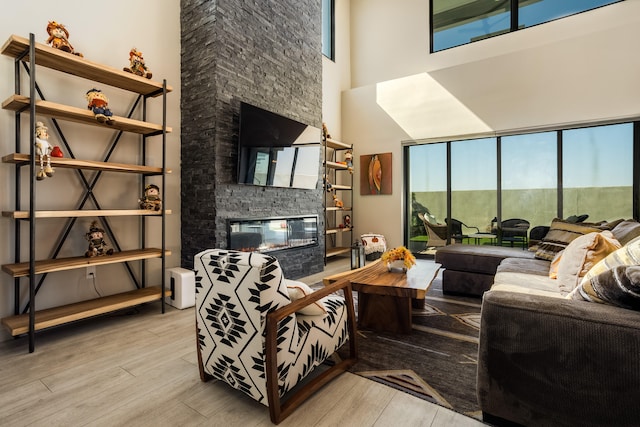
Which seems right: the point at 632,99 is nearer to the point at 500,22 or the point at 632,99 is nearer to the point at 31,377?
the point at 500,22

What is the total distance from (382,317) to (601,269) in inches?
57.2

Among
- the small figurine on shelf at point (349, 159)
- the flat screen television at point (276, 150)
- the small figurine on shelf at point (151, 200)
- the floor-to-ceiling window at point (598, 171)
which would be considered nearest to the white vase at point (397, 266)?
the flat screen television at point (276, 150)

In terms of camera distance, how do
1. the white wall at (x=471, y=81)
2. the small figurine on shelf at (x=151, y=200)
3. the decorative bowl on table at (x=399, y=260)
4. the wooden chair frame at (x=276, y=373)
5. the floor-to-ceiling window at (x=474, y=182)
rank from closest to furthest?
the wooden chair frame at (x=276, y=373) < the decorative bowl on table at (x=399, y=260) < the small figurine on shelf at (x=151, y=200) < the white wall at (x=471, y=81) < the floor-to-ceiling window at (x=474, y=182)

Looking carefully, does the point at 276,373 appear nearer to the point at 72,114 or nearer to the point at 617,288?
the point at 617,288

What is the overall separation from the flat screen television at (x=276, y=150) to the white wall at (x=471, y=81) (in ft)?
6.30

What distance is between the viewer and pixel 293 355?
1.58 metres

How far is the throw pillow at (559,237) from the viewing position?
3.13 metres

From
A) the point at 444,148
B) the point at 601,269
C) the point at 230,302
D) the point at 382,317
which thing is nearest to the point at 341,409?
the point at 230,302

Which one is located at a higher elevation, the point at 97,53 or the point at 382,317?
the point at 97,53

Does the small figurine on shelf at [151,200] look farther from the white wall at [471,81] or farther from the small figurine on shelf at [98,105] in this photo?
the white wall at [471,81]

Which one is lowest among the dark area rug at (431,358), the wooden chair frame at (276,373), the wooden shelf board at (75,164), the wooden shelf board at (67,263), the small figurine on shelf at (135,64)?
the dark area rug at (431,358)

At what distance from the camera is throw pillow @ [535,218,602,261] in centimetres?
313

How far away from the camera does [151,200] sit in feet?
10.1

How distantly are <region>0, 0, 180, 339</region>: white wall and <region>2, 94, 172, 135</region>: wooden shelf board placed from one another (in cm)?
13
